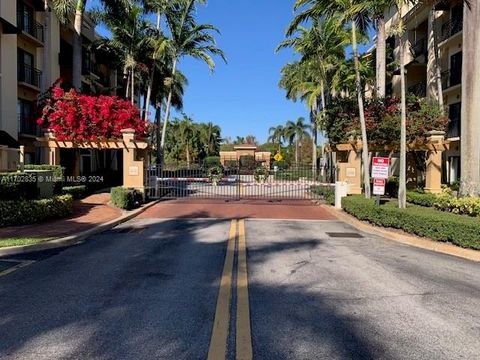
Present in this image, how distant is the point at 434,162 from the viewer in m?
20.3

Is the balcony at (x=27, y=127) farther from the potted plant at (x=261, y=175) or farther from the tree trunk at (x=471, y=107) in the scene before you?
the tree trunk at (x=471, y=107)

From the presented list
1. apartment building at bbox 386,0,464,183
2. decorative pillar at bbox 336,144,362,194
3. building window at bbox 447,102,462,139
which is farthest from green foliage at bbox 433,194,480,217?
building window at bbox 447,102,462,139

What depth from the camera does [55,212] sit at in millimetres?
14258

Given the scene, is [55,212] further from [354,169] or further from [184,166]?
[184,166]

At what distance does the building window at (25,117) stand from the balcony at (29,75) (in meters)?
1.09

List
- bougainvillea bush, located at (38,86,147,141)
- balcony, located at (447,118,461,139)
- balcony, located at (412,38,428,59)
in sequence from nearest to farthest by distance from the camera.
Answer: bougainvillea bush, located at (38,86,147,141), balcony, located at (447,118,461,139), balcony, located at (412,38,428,59)

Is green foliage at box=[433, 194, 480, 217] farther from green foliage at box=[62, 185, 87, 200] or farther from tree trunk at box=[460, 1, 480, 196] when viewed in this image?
green foliage at box=[62, 185, 87, 200]

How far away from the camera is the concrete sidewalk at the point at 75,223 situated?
11539 millimetres

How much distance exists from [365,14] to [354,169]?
6.83m

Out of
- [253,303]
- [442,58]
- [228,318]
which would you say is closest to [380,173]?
[253,303]

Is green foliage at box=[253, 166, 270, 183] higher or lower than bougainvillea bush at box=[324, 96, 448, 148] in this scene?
lower

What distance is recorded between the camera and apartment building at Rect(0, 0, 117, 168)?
23.1 m

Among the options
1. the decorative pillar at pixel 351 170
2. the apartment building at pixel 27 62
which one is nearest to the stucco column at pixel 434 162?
the decorative pillar at pixel 351 170

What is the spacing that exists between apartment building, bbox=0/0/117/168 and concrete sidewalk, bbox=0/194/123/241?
7291 millimetres
